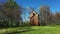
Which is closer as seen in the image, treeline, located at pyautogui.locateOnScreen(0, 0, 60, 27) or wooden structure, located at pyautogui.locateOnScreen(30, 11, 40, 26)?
treeline, located at pyautogui.locateOnScreen(0, 0, 60, 27)

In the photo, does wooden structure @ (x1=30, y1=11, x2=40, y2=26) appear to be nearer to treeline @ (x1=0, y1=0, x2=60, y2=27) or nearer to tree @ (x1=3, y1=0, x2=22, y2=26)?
treeline @ (x1=0, y1=0, x2=60, y2=27)

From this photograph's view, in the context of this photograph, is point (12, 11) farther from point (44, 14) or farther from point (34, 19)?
point (44, 14)

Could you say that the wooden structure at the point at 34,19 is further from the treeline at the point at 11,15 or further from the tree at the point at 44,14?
the tree at the point at 44,14

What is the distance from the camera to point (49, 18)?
34.8 meters

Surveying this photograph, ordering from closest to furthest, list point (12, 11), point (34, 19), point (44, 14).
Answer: point (12, 11), point (34, 19), point (44, 14)

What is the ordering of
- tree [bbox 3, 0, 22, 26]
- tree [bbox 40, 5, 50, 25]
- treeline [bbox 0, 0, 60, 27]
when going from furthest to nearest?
tree [bbox 40, 5, 50, 25], tree [bbox 3, 0, 22, 26], treeline [bbox 0, 0, 60, 27]

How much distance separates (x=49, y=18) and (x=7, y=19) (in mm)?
12087

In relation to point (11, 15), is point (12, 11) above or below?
above

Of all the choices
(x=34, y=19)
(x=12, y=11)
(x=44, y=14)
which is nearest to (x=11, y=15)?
(x=12, y=11)

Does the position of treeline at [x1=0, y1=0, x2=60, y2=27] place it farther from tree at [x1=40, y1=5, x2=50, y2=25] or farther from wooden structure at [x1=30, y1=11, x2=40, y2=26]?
wooden structure at [x1=30, y1=11, x2=40, y2=26]

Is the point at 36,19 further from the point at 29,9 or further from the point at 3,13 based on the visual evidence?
the point at 3,13

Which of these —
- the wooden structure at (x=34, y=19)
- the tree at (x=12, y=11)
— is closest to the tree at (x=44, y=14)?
the wooden structure at (x=34, y=19)

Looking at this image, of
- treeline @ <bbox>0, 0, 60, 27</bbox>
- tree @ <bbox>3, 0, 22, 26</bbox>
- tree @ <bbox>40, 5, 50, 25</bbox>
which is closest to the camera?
treeline @ <bbox>0, 0, 60, 27</bbox>

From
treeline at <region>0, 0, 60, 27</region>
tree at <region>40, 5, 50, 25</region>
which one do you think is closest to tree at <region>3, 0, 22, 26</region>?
treeline at <region>0, 0, 60, 27</region>
